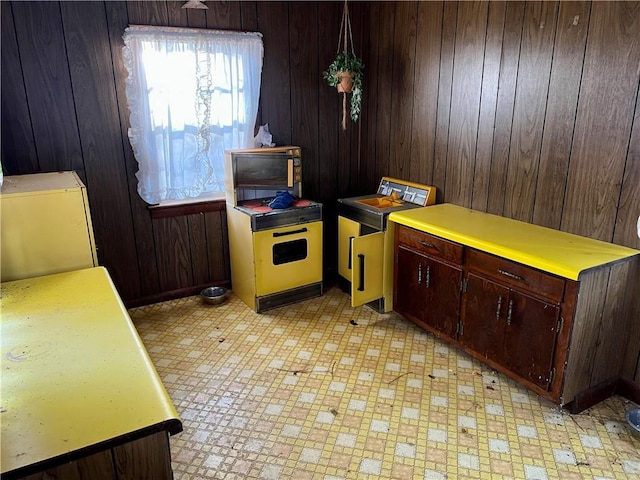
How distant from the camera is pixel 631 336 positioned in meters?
2.39

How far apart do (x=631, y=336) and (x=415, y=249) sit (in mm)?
1243

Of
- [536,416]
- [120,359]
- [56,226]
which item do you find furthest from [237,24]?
[536,416]

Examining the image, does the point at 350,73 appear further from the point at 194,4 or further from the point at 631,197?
the point at 631,197

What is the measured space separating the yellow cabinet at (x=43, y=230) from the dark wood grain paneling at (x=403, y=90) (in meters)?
2.34

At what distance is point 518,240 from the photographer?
246 centimetres

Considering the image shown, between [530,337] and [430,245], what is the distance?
2.61ft

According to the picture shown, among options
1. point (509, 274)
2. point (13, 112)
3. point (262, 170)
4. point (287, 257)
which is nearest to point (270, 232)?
point (287, 257)

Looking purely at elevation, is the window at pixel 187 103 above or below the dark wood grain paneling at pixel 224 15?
below

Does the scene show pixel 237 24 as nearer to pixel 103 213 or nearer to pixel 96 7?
pixel 96 7

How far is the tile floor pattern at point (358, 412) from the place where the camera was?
2.00m

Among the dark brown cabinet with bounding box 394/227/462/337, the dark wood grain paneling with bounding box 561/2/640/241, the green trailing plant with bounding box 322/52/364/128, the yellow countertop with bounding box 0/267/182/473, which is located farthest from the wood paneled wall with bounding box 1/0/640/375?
the yellow countertop with bounding box 0/267/182/473

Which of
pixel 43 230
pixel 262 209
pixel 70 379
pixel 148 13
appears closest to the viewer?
pixel 70 379

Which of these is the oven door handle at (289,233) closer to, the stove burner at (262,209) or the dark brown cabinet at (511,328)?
the stove burner at (262,209)

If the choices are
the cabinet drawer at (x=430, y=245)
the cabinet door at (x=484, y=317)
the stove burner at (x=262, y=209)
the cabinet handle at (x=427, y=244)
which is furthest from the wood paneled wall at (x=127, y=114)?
the cabinet door at (x=484, y=317)
